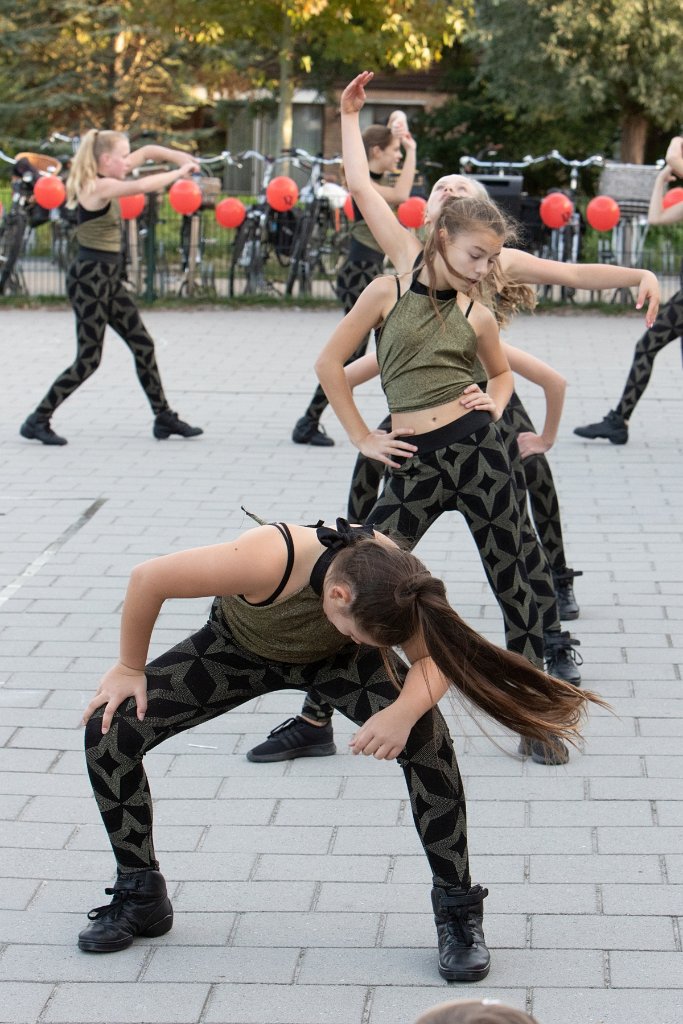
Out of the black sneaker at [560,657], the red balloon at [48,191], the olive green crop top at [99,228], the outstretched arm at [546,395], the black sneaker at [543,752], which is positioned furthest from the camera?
the red balloon at [48,191]

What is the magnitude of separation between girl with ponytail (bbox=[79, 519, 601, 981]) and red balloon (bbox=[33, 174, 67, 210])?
39.7ft

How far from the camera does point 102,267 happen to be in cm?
906

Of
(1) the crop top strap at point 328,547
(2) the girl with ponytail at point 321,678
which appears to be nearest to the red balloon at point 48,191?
(2) the girl with ponytail at point 321,678

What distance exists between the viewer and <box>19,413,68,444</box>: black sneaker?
9492 mm

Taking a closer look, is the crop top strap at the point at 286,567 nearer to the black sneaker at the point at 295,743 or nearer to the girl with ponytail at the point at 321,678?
the girl with ponytail at the point at 321,678

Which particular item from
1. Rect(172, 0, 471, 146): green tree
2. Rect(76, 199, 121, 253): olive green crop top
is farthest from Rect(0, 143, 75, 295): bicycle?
Rect(172, 0, 471, 146): green tree

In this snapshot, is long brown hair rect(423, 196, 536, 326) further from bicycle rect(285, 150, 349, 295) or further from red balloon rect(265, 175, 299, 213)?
bicycle rect(285, 150, 349, 295)

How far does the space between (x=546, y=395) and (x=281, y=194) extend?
10.6 meters

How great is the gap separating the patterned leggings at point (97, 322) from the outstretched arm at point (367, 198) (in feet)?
13.4

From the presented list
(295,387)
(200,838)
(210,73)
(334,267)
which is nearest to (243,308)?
(334,267)

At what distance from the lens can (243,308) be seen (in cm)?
1608

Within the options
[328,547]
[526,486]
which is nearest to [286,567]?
[328,547]

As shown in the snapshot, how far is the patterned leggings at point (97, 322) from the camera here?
9.09m

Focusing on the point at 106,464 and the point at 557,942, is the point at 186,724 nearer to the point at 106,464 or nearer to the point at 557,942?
the point at 557,942
